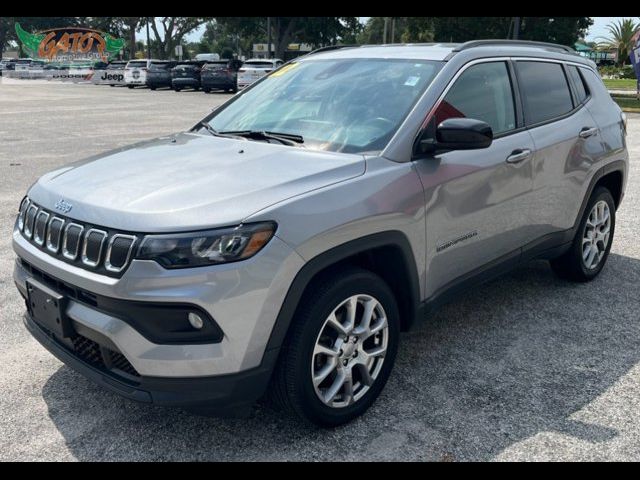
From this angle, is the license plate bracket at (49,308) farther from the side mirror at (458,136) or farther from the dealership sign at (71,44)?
the dealership sign at (71,44)

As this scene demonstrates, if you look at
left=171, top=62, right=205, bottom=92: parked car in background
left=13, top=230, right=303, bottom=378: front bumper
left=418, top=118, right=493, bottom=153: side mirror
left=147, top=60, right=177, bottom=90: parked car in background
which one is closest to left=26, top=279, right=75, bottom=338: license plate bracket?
left=13, top=230, right=303, bottom=378: front bumper

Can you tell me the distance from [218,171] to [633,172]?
8772 millimetres

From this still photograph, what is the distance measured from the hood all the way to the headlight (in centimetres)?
4

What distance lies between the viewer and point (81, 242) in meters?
2.73

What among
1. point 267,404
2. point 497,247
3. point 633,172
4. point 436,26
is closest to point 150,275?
point 267,404

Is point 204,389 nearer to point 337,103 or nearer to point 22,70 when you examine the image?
point 337,103

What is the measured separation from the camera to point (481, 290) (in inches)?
194

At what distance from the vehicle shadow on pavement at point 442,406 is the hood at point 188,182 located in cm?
105

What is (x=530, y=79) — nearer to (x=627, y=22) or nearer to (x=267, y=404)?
(x=267, y=404)

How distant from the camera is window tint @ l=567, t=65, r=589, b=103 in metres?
4.84

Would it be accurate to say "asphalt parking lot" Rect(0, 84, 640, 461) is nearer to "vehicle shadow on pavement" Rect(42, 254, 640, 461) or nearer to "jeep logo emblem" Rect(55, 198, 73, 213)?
"vehicle shadow on pavement" Rect(42, 254, 640, 461)

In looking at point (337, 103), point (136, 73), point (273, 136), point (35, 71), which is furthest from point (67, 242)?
point (35, 71)

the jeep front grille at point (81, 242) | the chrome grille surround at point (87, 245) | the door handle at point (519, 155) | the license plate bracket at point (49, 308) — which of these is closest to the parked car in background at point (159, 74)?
the door handle at point (519, 155)

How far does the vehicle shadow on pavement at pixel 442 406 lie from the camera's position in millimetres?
2947
